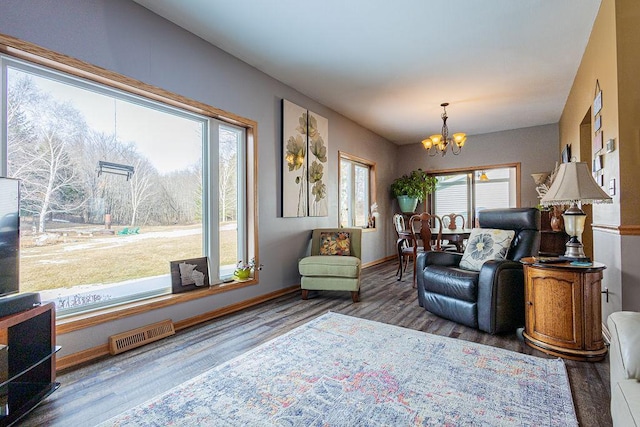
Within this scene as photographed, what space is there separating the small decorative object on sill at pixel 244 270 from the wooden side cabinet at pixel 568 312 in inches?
109

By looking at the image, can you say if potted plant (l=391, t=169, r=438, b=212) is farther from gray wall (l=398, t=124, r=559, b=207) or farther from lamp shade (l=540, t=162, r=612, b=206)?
lamp shade (l=540, t=162, r=612, b=206)

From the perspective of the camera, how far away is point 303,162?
4469 millimetres

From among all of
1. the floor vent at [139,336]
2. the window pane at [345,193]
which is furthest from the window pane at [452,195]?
the floor vent at [139,336]

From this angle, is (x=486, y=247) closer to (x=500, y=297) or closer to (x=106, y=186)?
(x=500, y=297)

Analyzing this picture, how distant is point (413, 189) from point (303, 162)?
3.30 meters

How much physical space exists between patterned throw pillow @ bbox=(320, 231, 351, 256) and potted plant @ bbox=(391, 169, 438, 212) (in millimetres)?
3195

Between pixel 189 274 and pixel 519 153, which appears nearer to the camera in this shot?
pixel 189 274

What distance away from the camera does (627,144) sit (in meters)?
2.35

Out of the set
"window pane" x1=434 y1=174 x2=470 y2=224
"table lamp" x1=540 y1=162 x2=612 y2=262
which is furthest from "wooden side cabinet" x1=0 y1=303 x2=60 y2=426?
"window pane" x1=434 y1=174 x2=470 y2=224

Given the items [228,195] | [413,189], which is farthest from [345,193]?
[228,195]

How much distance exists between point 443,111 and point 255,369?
4869mm

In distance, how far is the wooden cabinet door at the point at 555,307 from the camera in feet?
7.27

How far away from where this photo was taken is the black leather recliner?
8.77 feet

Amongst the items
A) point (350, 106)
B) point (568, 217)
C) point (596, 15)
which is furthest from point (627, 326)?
point (350, 106)
